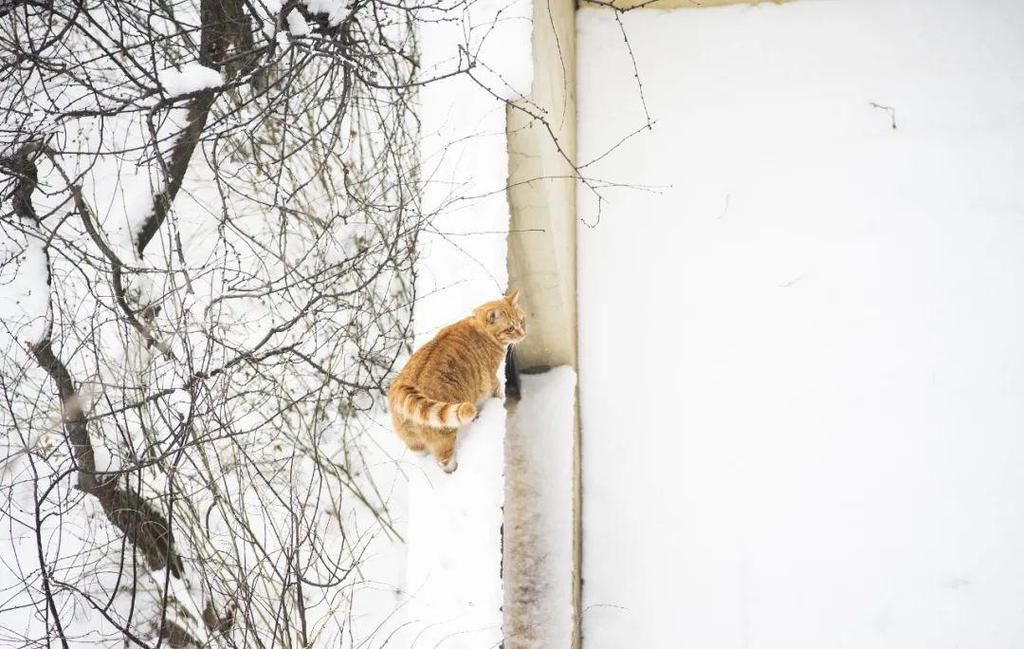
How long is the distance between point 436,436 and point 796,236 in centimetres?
301

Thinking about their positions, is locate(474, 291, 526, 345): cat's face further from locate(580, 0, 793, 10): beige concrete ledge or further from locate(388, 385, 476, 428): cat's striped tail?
locate(580, 0, 793, 10): beige concrete ledge

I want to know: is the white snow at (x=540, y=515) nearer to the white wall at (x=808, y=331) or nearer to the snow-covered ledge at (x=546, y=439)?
the snow-covered ledge at (x=546, y=439)

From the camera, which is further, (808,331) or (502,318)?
(808,331)

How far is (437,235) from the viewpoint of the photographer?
3572mm

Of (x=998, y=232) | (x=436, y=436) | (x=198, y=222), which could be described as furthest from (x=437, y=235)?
(x=998, y=232)

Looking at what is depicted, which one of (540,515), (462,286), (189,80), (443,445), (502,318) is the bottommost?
(540,515)

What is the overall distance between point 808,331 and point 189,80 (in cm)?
383

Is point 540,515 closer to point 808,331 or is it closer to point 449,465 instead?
point 449,465

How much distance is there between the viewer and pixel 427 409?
2965 millimetres

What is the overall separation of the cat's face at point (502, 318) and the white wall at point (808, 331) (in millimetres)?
1697

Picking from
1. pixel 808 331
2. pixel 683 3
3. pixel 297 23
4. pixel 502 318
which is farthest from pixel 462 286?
pixel 683 3

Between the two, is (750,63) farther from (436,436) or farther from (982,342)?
(436,436)

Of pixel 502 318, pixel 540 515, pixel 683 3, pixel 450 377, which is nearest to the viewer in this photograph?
pixel 450 377

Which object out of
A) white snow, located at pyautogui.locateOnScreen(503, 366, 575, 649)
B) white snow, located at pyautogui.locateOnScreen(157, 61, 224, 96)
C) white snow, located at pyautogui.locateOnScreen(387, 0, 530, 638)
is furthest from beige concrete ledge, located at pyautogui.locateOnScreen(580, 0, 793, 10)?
white snow, located at pyautogui.locateOnScreen(503, 366, 575, 649)
